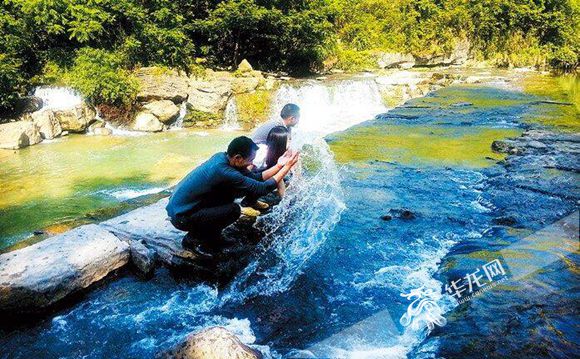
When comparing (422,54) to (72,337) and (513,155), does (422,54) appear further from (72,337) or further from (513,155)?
(72,337)

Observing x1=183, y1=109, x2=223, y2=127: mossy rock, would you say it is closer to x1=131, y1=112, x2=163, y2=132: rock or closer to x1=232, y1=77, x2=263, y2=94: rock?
x1=131, y1=112, x2=163, y2=132: rock

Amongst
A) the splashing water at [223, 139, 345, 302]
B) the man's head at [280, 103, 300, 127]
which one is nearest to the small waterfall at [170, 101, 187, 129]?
the splashing water at [223, 139, 345, 302]

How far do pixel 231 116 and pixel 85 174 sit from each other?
632cm

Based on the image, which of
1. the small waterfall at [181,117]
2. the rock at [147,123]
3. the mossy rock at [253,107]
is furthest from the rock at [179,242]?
the small waterfall at [181,117]

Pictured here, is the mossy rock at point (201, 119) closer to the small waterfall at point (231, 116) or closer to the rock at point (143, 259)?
the small waterfall at point (231, 116)

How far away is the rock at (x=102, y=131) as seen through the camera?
47.1ft

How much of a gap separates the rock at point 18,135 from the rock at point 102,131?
5.67 feet

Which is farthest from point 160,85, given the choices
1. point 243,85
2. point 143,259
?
point 143,259

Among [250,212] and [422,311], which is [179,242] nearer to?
[250,212]

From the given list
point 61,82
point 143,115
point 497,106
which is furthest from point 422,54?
point 61,82

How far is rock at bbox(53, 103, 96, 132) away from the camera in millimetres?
14164

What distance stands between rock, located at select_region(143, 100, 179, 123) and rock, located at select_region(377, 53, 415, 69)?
1363 centimetres

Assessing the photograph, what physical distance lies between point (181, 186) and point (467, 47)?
28.2 metres

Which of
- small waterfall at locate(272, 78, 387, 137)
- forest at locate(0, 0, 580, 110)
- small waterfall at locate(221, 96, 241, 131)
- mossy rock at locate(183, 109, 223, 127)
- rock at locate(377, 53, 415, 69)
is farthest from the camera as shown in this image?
rock at locate(377, 53, 415, 69)
